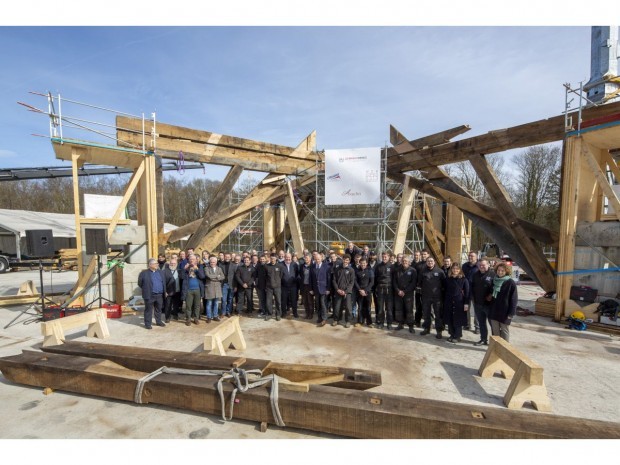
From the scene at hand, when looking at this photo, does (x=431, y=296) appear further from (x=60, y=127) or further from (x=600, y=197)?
(x=60, y=127)

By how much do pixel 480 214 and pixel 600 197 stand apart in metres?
2.56

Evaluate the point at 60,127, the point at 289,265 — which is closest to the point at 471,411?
the point at 289,265

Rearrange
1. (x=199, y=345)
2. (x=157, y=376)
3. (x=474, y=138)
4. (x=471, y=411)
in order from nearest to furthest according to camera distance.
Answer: (x=471, y=411) → (x=157, y=376) → (x=199, y=345) → (x=474, y=138)

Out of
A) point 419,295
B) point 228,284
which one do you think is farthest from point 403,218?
point 228,284

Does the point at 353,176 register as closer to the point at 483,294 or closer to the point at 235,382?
the point at 483,294

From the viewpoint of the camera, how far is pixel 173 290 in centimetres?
680

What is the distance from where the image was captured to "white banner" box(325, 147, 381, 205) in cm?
987

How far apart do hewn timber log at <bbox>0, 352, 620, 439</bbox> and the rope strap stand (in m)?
0.05

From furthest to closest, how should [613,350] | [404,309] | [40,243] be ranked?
[40,243] < [404,309] < [613,350]

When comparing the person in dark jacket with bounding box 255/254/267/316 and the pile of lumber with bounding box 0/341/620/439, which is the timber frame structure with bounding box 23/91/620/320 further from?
the pile of lumber with bounding box 0/341/620/439

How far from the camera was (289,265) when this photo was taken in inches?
285

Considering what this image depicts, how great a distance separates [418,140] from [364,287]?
548 cm

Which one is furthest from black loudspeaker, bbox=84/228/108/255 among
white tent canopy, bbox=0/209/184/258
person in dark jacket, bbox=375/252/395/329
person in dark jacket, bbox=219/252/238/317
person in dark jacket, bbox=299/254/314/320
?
white tent canopy, bbox=0/209/184/258

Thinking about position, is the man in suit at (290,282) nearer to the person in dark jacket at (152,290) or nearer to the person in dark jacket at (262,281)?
the person in dark jacket at (262,281)
